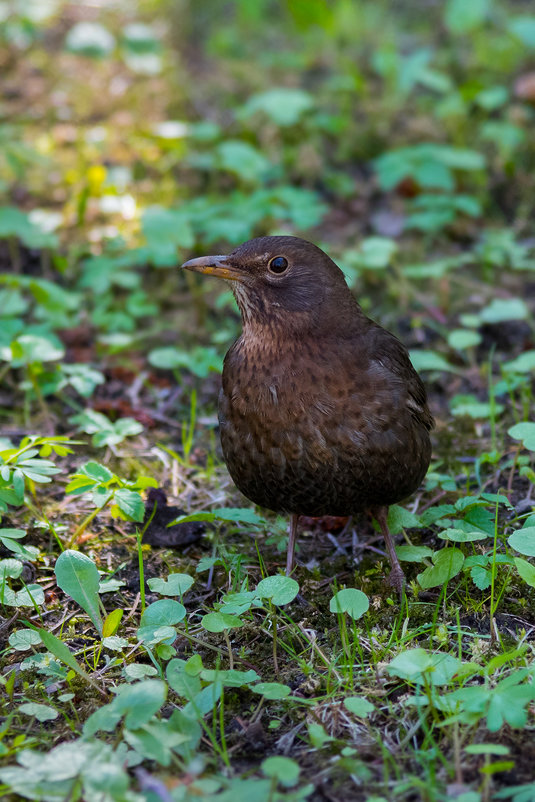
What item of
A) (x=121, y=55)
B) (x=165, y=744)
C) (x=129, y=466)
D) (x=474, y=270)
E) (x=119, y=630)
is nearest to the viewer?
(x=165, y=744)

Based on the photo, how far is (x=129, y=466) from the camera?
15.2 feet

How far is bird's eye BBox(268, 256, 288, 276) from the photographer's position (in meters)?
3.89

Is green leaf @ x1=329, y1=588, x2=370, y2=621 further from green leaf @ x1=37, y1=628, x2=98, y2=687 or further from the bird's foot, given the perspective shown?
green leaf @ x1=37, y1=628, x2=98, y2=687

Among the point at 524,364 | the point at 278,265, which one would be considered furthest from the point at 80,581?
the point at 524,364

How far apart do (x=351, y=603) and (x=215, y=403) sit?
217cm

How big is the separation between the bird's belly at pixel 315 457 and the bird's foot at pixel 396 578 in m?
0.30

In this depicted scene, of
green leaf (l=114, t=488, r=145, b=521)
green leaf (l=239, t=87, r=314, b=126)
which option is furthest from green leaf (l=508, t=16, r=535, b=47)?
green leaf (l=114, t=488, r=145, b=521)

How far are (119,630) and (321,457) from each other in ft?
3.39

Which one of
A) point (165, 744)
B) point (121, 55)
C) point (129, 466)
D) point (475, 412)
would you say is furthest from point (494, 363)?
point (121, 55)

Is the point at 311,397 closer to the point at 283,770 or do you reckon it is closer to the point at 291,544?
the point at 291,544

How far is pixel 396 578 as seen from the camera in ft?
12.3

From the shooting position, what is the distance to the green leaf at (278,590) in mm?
3303

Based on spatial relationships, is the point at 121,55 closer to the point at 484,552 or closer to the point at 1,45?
the point at 1,45

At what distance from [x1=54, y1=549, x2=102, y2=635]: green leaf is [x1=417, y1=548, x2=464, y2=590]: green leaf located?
126cm
